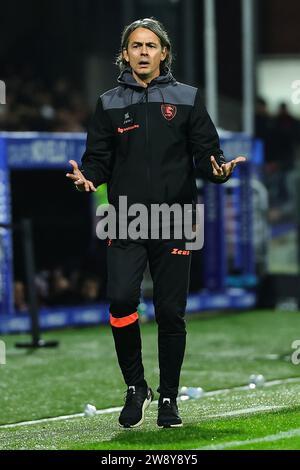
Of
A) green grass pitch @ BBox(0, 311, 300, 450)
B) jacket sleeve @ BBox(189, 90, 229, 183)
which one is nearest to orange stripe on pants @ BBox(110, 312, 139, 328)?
green grass pitch @ BBox(0, 311, 300, 450)

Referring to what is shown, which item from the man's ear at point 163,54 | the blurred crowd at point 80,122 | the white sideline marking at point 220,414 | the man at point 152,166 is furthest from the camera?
the blurred crowd at point 80,122

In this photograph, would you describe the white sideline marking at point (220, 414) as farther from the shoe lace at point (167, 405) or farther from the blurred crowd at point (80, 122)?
the blurred crowd at point (80, 122)

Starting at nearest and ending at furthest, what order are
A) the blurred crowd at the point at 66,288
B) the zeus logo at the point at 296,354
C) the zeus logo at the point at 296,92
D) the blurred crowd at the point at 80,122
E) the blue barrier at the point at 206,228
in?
1. the zeus logo at the point at 296,354
2. the blue barrier at the point at 206,228
3. the blurred crowd at the point at 66,288
4. the blurred crowd at the point at 80,122
5. the zeus logo at the point at 296,92

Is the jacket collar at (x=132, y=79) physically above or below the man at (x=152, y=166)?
above

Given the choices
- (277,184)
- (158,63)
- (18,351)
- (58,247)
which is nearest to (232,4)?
(277,184)

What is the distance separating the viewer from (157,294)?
716cm

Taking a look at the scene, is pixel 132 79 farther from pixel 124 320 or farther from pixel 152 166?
pixel 124 320

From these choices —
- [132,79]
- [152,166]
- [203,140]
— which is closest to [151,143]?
[152,166]

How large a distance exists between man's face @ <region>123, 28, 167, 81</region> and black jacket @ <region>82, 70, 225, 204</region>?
75mm

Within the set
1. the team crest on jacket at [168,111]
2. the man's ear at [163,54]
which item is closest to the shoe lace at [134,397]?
the team crest on jacket at [168,111]

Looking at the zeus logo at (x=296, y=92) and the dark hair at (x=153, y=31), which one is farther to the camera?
the zeus logo at (x=296, y=92)

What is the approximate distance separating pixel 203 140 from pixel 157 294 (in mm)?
788

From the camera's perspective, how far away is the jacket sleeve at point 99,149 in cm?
715

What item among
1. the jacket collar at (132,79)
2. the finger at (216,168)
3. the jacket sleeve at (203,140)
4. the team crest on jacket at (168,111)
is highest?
the jacket collar at (132,79)
